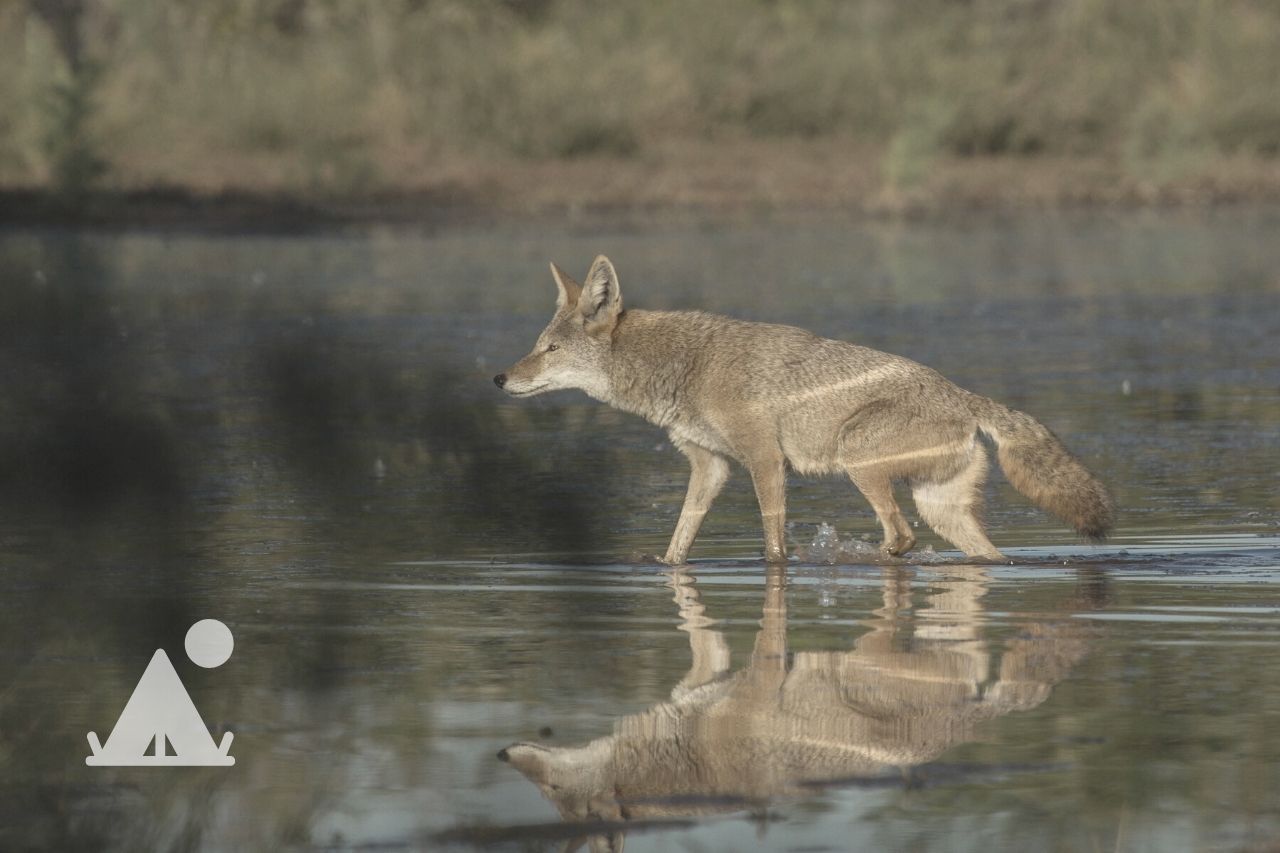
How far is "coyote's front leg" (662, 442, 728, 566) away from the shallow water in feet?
0.68

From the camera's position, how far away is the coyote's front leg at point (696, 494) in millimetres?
10609

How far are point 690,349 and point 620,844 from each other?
17.4 feet

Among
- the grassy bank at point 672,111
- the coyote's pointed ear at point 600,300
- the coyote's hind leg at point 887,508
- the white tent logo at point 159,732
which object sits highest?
the grassy bank at point 672,111

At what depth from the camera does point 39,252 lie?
29438 mm

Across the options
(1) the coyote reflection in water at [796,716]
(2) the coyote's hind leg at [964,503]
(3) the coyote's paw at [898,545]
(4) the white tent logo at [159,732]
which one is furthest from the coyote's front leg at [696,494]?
(4) the white tent logo at [159,732]

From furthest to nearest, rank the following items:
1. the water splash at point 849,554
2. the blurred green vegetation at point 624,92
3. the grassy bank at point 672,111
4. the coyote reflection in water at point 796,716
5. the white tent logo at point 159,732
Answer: the blurred green vegetation at point 624,92 → the grassy bank at point 672,111 → the water splash at point 849,554 → the white tent logo at point 159,732 → the coyote reflection in water at point 796,716

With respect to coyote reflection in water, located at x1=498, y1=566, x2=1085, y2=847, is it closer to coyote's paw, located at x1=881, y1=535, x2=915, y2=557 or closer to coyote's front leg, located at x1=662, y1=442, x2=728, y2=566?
coyote's paw, located at x1=881, y1=535, x2=915, y2=557

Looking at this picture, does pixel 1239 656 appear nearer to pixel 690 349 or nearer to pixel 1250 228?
pixel 690 349

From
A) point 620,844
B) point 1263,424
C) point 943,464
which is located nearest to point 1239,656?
point 943,464

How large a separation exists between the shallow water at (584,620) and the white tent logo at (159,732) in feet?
0.25

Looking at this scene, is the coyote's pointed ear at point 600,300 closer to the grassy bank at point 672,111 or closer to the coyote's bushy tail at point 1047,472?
the coyote's bushy tail at point 1047,472

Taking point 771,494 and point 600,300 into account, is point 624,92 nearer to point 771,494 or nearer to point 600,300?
point 600,300

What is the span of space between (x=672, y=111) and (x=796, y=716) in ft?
115

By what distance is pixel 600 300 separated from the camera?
11320 mm
